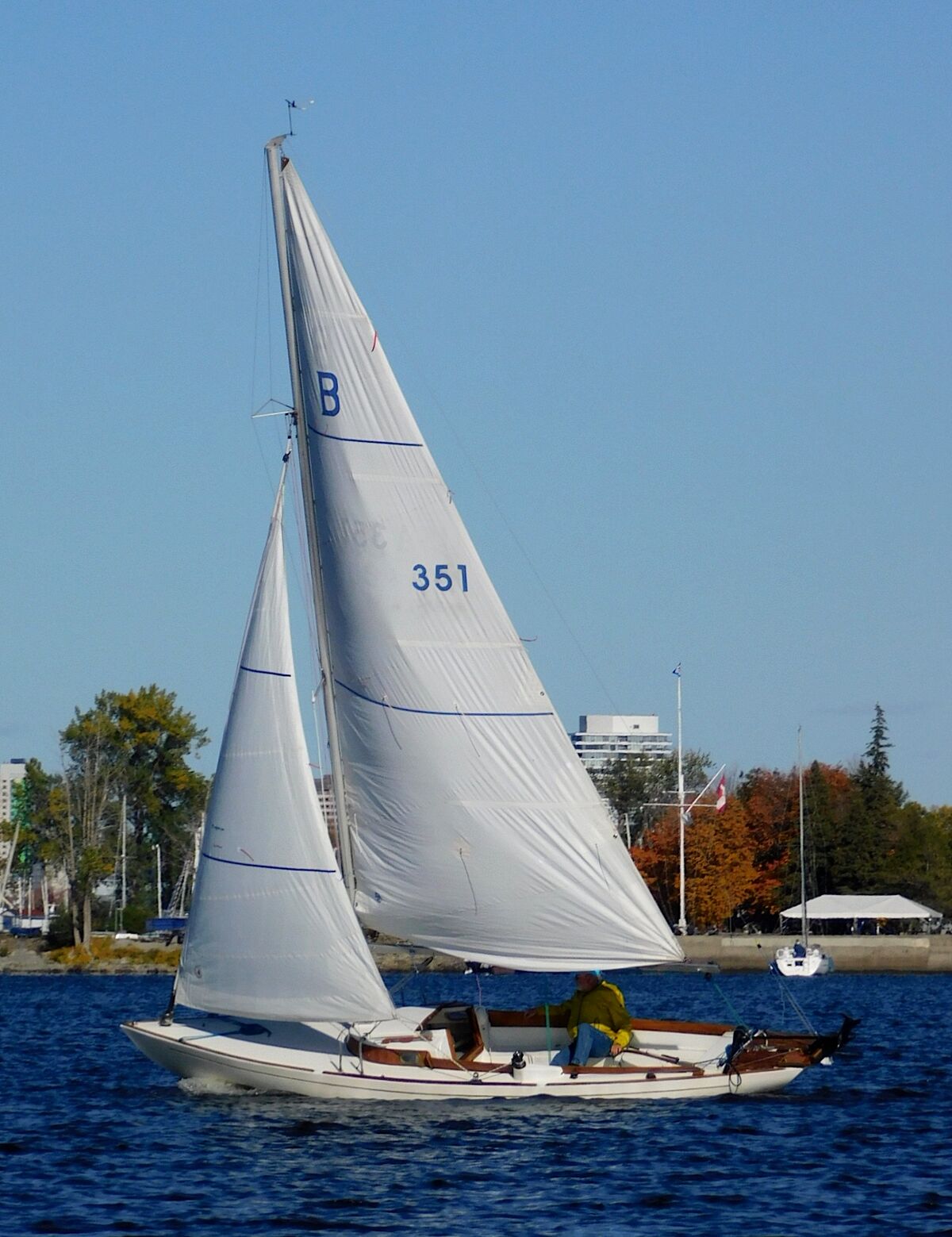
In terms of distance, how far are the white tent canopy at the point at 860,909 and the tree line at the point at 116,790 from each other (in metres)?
30.7

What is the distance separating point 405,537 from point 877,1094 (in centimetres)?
1065

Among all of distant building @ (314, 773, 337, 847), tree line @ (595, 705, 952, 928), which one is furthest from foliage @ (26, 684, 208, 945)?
distant building @ (314, 773, 337, 847)

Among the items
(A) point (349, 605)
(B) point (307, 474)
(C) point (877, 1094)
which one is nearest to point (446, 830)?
(A) point (349, 605)

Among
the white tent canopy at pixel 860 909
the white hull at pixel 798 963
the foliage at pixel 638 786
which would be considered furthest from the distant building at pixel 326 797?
the foliage at pixel 638 786

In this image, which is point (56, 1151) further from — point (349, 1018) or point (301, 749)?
point (301, 749)

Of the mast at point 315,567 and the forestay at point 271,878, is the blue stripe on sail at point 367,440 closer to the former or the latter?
the mast at point 315,567

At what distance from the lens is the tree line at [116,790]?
9519 centimetres

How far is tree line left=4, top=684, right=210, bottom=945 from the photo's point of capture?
9519cm

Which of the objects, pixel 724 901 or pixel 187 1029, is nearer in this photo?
pixel 187 1029

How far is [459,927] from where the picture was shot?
24.8 m

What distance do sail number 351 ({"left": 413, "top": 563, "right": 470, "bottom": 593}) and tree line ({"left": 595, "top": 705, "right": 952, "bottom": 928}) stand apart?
7000cm

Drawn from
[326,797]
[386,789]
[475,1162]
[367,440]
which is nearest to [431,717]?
[386,789]

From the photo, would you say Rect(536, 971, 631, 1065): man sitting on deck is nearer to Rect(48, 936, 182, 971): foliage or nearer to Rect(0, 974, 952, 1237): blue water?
Rect(0, 974, 952, 1237): blue water

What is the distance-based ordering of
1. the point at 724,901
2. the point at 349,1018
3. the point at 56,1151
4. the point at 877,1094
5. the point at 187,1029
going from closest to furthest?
the point at 56,1151
the point at 349,1018
the point at 187,1029
the point at 877,1094
the point at 724,901
